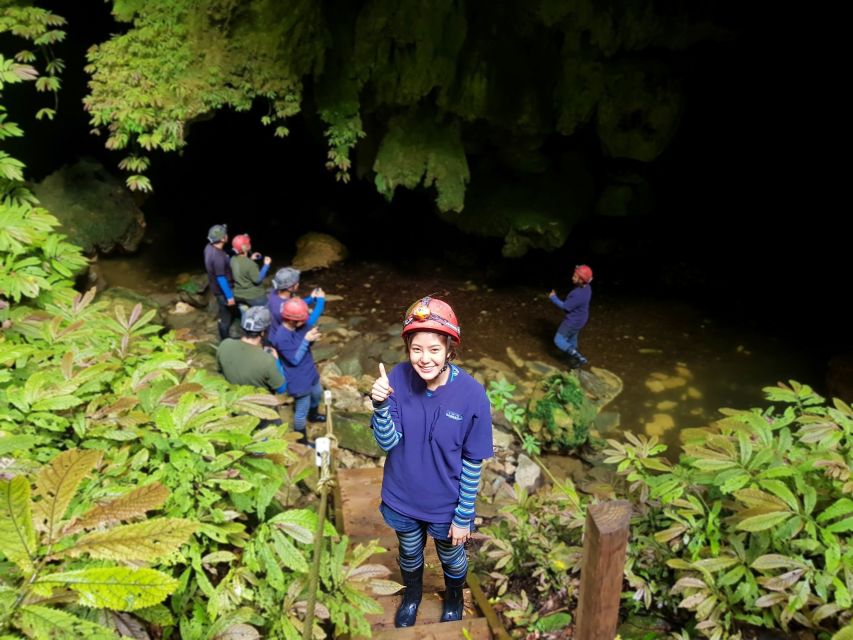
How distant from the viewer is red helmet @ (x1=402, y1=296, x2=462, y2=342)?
2.55 meters

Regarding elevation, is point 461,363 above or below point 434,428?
below

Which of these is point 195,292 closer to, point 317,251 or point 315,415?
point 317,251

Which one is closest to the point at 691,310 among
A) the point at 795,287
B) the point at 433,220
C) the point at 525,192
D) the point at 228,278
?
the point at 795,287

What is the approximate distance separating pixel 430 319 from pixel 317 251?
9.11m

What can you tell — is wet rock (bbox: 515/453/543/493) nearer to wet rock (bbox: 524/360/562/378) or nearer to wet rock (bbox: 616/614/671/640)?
wet rock (bbox: 524/360/562/378)

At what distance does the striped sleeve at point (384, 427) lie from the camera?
2.69 meters

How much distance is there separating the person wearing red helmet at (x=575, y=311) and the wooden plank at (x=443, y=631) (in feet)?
17.3

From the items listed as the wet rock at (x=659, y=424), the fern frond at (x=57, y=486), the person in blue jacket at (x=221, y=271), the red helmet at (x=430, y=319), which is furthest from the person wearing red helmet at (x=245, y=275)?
the fern frond at (x=57, y=486)

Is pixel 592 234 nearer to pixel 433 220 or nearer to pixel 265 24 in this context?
pixel 433 220

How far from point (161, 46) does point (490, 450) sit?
23.5 feet

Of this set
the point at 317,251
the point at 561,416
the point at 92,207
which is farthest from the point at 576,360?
the point at 92,207

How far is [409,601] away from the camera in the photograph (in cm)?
331

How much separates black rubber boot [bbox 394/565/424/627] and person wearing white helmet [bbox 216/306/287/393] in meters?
2.24

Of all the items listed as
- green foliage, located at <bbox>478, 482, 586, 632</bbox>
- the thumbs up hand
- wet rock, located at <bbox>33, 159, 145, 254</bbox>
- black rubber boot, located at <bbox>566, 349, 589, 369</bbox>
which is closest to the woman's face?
the thumbs up hand
